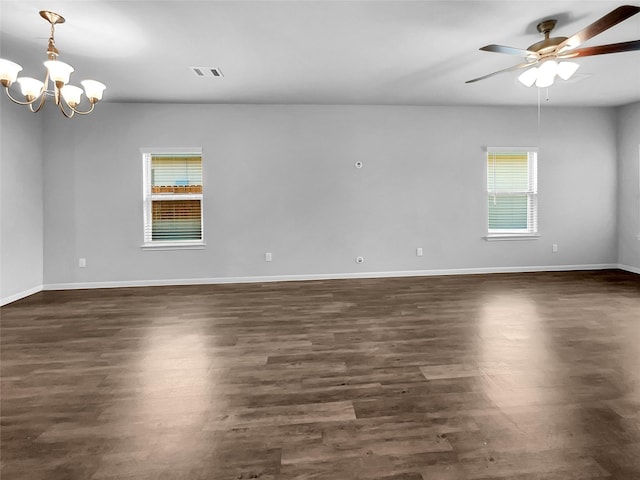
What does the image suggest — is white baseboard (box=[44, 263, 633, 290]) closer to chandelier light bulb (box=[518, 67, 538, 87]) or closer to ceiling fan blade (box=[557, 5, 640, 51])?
chandelier light bulb (box=[518, 67, 538, 87])

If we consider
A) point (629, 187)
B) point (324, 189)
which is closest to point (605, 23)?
point (324, 189)

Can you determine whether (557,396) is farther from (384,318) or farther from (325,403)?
(384,318)

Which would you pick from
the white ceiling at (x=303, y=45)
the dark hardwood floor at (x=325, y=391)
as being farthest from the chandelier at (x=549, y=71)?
the dark hardwood floor at (x=325, y=391)

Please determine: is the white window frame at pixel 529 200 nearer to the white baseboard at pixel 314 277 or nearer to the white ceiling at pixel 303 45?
the white baseboard at pixel 314 277

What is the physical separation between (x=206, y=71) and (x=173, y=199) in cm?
212

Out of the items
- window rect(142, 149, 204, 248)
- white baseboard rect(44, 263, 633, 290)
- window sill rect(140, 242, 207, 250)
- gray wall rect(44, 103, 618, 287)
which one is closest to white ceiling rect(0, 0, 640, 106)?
gray wall rect(44, 103, 618, 287)

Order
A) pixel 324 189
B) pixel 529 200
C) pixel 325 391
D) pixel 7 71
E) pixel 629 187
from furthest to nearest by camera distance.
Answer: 1. pixel 529 200
2. pixel 629 187
3. pixel 324 189
4. pixel 7 71
5. pixel 325 391

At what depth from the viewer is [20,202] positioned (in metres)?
4.59

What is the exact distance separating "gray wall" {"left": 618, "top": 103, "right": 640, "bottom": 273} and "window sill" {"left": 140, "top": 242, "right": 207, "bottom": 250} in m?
6.74

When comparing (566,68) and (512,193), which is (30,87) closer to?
(566,68)

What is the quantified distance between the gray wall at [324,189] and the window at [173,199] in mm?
164

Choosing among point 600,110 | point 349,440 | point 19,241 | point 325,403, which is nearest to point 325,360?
point 325,403

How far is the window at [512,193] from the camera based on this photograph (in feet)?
18.9

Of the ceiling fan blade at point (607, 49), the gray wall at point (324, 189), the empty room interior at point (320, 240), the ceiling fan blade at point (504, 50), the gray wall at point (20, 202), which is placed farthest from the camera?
the gray wall at point (324, 189)
